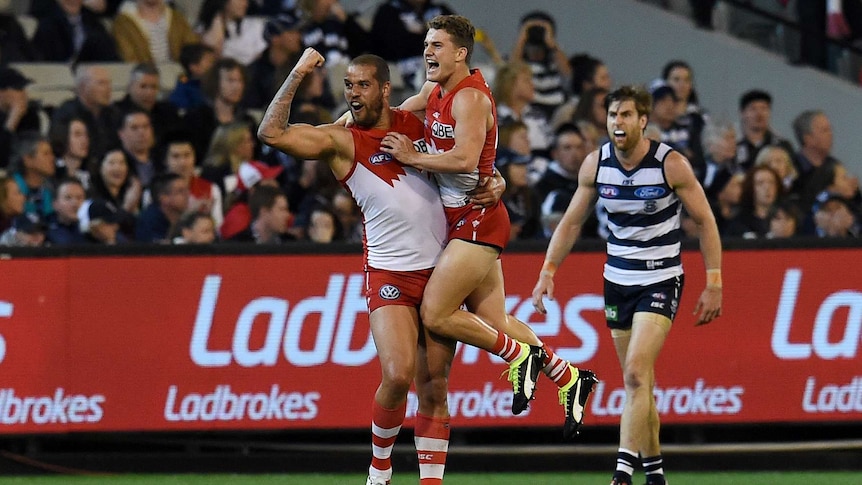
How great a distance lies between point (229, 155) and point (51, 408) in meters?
3.03

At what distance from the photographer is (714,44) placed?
16.8m

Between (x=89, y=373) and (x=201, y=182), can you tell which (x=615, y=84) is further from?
(x=89, y=373)

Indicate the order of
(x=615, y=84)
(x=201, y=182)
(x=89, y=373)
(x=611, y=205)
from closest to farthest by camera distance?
(x=611, y=205), (x=89, y=373), (x=201, y=182), (x=615, y=84)

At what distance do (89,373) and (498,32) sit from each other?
7.37 m

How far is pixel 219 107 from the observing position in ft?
44.7

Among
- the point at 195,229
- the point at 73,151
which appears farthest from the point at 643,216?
the point at 73,151

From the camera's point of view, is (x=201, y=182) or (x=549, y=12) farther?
(x=549, y=12)

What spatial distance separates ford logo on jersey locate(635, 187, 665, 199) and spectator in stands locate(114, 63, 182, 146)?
5186mm

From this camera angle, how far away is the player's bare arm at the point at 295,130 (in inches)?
322

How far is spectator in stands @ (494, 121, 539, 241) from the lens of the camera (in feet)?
40.9

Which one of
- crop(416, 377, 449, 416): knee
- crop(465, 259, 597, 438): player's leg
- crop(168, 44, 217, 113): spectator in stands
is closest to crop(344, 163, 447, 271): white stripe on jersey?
crop(465, 259, 597, 438): player's leg

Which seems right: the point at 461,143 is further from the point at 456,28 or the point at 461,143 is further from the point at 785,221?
the point at 785,221

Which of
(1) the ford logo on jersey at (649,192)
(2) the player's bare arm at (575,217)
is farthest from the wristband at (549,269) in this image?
(1) the ford logo on jersey at (649,192)

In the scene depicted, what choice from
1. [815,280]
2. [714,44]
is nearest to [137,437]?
[815,280]
